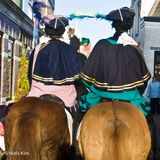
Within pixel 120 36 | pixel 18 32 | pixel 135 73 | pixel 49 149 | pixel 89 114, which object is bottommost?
pixel 49 149

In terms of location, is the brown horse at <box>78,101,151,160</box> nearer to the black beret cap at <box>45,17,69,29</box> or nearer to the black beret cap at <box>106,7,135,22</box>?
the black beret cap at <box>106,7,135,22</box>

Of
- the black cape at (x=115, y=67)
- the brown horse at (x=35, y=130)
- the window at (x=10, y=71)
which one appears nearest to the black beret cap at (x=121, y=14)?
the black cape at (x=115, y=67)

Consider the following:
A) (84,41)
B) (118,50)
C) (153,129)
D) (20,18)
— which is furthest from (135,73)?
(20,18)

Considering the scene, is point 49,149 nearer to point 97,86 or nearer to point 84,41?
point 97,86

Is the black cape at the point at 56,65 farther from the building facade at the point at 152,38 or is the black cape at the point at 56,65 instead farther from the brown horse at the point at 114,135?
the building facade at the point at 152,38

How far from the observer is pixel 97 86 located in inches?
219

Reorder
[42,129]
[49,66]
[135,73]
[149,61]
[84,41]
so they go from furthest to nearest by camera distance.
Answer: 1. [149,61]
2. [84,41]
3. [49,66]
4. [135,73]
5. [42,129]

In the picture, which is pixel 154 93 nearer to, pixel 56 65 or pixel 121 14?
pixel 56 65

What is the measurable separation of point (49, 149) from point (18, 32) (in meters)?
19.4

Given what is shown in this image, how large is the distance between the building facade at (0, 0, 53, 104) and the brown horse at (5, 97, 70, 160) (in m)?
14.6

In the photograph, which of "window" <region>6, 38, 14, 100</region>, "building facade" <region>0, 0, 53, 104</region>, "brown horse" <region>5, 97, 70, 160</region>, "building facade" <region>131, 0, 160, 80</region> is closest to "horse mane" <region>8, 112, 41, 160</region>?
"brown horse" <region>5, 97, 70, 160</region>

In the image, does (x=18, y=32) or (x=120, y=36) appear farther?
(x=18, y=32)

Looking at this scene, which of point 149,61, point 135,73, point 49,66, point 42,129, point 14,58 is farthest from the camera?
point 149,61

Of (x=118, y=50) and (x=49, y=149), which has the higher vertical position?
(x=118, y=50)
